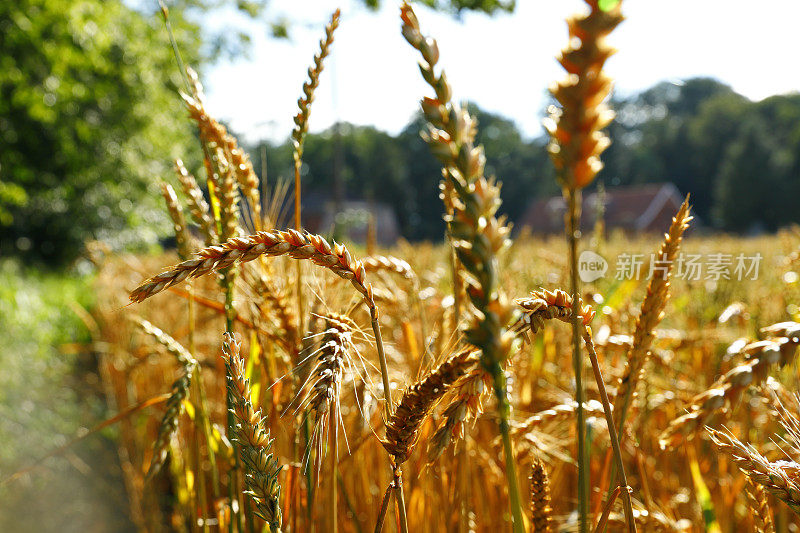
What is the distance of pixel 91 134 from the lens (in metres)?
11.5

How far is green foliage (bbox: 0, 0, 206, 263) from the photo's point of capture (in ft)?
30.8

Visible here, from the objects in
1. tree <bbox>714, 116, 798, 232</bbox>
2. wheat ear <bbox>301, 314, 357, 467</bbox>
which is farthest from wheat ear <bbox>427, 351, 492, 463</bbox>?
tree <bbox>714, 116, 798, 232</bbox>

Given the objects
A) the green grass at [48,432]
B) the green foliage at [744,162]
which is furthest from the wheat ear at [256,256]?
the green foliage at [744,162]

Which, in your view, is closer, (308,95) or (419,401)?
(419,401)

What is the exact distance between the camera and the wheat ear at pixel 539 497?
747 millimetres

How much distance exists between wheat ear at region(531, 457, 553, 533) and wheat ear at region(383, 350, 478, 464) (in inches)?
8.2

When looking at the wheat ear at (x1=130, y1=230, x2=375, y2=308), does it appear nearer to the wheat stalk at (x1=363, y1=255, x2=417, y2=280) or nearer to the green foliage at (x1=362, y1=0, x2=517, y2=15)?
the wheat stalk at (x1=363, y1=255, x2=417, y2=280)

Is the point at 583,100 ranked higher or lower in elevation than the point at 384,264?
higher

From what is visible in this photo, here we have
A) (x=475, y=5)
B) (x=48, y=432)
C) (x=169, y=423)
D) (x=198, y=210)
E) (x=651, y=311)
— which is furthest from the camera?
(x=475, y=5)

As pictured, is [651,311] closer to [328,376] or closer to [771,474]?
[771,474]

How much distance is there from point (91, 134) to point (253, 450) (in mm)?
13015

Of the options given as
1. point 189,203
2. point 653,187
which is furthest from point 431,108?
point 653,187

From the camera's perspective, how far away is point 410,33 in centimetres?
37

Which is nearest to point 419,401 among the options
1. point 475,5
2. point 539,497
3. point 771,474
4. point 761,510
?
point 539,497
